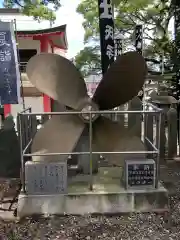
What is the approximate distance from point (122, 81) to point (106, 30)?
3.49 metres

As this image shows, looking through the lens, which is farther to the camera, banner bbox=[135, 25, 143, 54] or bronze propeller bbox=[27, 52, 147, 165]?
banner bbox=[135, 25, 143, 54]

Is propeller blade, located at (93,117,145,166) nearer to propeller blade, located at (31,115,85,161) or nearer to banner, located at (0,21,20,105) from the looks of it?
propeller blade, located at (31,115,85,161)

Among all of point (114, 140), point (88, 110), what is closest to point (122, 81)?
point (88, 110)

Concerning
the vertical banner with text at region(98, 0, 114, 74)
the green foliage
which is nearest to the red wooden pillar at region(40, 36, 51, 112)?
the vertical banner with text at region(98, 0, 114, 74)

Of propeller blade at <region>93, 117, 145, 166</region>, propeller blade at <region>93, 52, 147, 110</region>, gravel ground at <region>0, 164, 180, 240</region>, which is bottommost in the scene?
gravel ground at <region>0, 164, 180, 240</region>

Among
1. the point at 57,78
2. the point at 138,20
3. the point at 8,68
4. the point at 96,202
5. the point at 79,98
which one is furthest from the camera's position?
the point at 138,20

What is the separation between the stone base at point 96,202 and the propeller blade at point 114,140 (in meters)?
0.45

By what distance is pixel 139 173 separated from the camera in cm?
451

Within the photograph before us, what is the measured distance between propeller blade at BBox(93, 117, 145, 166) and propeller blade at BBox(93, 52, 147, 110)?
0.29 meters

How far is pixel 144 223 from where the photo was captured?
13.6 ft

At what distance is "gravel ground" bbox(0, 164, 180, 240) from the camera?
3.84 m

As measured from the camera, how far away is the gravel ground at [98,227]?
151 inches

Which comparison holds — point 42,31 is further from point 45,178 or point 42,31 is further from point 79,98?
point 45,178

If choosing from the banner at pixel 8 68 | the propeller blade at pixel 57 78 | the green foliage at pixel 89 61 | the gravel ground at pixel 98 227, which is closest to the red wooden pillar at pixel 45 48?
the banner at pixel 8 68
